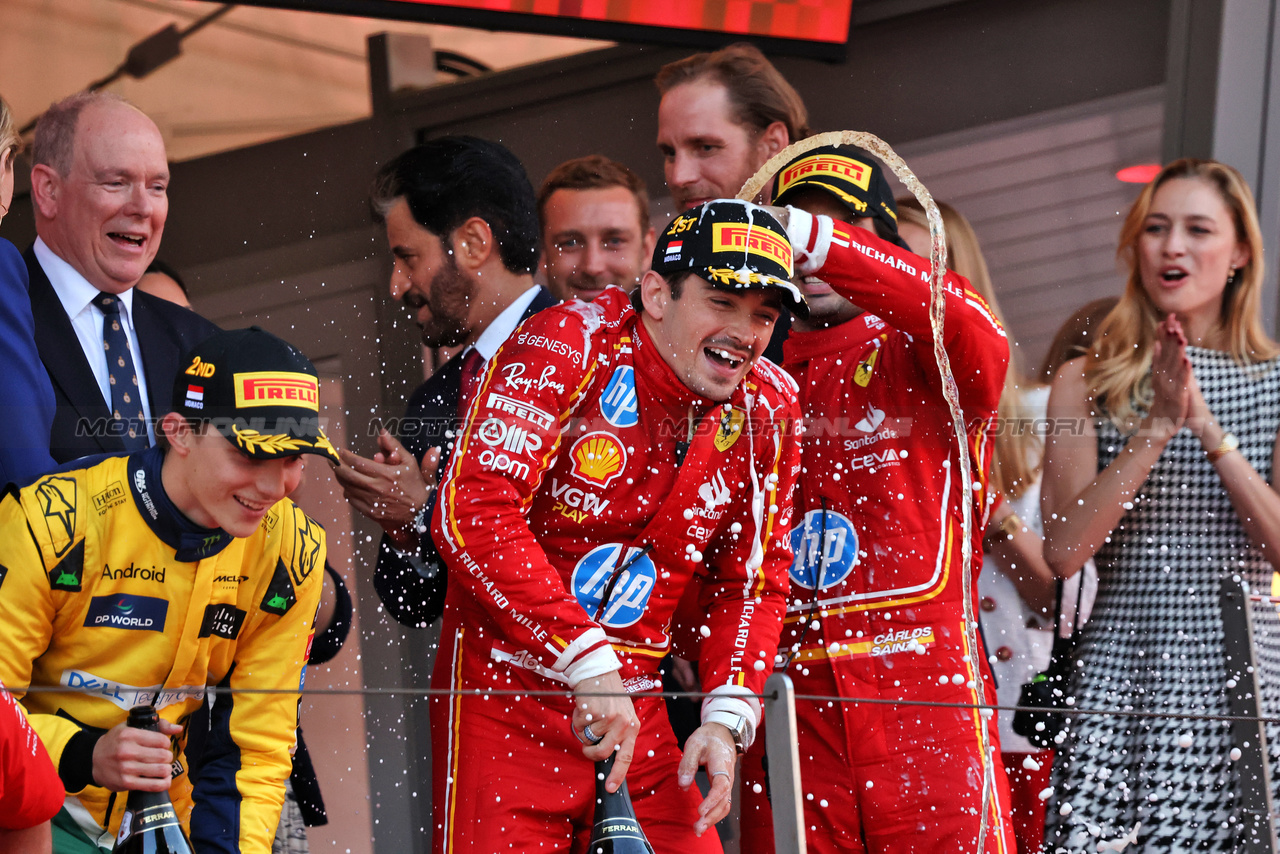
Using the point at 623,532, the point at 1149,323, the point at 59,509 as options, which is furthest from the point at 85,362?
the point at 1149,323

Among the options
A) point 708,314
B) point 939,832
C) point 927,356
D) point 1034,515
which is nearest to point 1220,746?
point 1034,515

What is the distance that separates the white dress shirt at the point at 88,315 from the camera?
2.37 metres

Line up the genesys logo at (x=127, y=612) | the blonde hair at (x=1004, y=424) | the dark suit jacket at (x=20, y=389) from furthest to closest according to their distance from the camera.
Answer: the blonde hair at (x=1004, y=424), the dark suit jacket at (x=20, y=389), the genesys logo at (x=127, y=612)

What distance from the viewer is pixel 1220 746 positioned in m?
2.75

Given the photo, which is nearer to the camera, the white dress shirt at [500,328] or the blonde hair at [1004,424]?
the white dress shirt at [500,328]

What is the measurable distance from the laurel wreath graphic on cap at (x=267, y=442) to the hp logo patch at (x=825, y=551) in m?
0.87

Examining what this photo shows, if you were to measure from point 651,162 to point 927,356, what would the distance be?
3.19 ft

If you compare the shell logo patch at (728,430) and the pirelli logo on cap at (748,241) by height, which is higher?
the pirelli logo on cap at (748,241)

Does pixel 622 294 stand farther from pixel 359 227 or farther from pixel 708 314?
pixel 359 227

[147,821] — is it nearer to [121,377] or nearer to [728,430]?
[121,377]

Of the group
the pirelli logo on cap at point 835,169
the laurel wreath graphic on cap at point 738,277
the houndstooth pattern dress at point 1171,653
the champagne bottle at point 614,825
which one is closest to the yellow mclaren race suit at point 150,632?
A: the champagne bottle at point 614,825

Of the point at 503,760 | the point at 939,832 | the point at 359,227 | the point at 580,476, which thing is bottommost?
the point at 939,832

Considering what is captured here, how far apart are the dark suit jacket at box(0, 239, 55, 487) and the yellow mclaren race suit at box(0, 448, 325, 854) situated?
0.26 meters

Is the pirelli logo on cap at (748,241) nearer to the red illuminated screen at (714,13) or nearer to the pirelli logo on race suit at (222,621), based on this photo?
the pirelli logo on race suit at (222,621)
